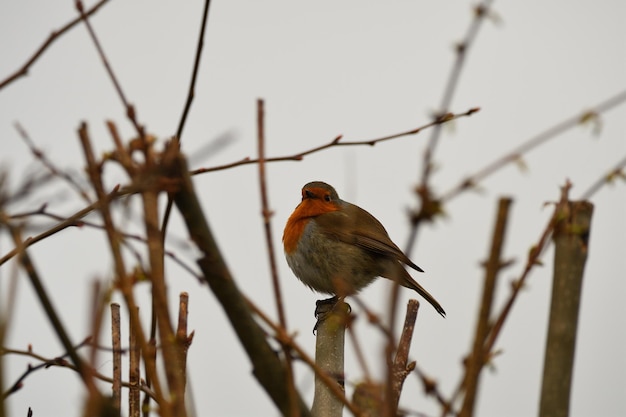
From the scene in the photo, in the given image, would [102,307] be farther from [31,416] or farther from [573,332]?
[31,416]

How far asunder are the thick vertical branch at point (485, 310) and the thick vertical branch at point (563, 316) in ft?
0.74

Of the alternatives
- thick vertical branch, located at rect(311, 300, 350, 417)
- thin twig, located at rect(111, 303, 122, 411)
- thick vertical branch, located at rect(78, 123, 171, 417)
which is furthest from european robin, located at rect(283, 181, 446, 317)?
thick vertical branch, located at rect(78, 123, 171, 417)

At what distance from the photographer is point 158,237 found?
103 centimetres

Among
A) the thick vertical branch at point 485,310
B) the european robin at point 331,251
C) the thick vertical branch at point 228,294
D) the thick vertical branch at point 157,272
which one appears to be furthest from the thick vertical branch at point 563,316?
the european robin at point 331,251

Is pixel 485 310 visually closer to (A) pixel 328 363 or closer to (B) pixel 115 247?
(B) pixel 115 247

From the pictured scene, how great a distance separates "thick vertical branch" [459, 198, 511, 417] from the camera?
95cm

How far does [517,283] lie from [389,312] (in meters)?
0.33

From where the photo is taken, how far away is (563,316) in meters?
1.23

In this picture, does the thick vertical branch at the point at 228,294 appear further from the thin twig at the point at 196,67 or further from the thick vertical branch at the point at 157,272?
the thin twig at the point at 196,67

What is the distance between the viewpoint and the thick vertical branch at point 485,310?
95cm

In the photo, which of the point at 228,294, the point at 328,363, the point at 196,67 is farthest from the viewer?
the point at 328,363

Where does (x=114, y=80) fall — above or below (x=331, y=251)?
below

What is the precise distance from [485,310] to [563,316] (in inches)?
12.2

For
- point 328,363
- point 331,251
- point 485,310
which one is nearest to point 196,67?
point 485,310
